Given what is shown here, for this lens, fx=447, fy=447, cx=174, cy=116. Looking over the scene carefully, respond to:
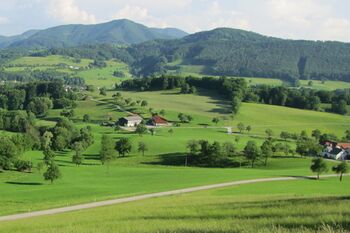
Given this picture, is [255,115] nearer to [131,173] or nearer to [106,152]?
[106,152]

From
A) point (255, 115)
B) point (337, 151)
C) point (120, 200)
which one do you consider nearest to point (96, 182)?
point (120, 200)

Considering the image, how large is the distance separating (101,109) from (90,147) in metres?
54.1

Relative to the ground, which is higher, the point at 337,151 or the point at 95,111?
the point at 337,151

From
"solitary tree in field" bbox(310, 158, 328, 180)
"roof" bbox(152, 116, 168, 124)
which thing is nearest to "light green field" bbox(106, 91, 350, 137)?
"roof" bbox(152, 116, 168, 124)

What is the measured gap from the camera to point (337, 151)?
9950 cm

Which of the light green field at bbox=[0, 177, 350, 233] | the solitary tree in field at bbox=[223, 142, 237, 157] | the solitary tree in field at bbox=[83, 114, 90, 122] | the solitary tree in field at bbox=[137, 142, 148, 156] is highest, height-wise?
the light green field at bbox=[0, 177, 350, 233]

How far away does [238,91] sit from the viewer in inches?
6895

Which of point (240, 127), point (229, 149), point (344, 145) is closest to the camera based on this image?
point (229, 149)

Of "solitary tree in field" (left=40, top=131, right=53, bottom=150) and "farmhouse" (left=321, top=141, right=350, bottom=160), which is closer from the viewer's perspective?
"farmhouse" (left=321, top=141, right=350, bottom=160)

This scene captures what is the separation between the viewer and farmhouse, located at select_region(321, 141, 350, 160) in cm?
9838

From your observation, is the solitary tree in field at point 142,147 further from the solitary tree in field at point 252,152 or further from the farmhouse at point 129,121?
the farmhouse at point 129,121

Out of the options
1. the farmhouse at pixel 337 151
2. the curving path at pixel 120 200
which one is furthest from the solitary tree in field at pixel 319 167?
the farmhouse at pixel 337 151

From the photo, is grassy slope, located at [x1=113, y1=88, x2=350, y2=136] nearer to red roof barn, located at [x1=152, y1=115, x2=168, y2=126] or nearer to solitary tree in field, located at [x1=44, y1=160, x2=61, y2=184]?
red roof barn, located at [x1=152, y1=115, x2=168, y2=126]

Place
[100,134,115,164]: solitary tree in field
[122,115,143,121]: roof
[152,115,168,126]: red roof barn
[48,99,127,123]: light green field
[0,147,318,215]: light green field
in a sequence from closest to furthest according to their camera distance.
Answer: [0,147,318,215]: light green field < [100,134,115,164]: solitary tree in field < [152,115,168,126]: red roof barn < [122,115,143,121]: roof < [48,99,127,123]: light green field
